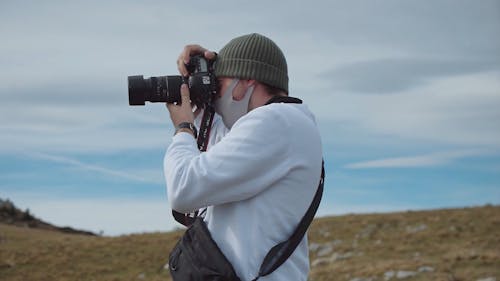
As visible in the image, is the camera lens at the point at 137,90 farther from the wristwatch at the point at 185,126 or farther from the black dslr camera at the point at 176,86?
the wristwatch at the point at 185,126

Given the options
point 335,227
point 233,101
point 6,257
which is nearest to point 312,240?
point 335,227

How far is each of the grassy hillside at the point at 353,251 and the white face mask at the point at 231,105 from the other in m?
9.66

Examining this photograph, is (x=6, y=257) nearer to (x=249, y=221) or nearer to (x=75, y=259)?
(x=75, y=259)

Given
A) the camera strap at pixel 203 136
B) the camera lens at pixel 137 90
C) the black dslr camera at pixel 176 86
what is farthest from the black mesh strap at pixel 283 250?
the camera lens at pixel 137 90

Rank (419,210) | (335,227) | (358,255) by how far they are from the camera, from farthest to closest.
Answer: (419,210) → (335,227) → (358,255)

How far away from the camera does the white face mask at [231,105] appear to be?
10.4 feet

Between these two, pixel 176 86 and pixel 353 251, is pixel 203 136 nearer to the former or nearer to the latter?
pixel 176 86

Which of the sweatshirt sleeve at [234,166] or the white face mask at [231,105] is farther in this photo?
the white face mask at [231,105]

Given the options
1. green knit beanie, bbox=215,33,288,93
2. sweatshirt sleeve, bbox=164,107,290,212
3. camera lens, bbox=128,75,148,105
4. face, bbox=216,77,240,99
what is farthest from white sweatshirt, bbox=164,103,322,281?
camera lens, bbox=128,75,148,105

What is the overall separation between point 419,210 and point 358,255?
781cm

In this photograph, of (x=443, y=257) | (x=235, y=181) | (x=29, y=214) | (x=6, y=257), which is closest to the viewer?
(x=235, y=181)

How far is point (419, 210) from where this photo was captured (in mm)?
23547

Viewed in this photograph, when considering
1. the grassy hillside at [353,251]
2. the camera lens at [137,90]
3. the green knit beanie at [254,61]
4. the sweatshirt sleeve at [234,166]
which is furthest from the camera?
the grassy hillside at [353,251]

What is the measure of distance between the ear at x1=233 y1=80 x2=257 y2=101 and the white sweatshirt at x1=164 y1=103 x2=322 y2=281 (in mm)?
209
